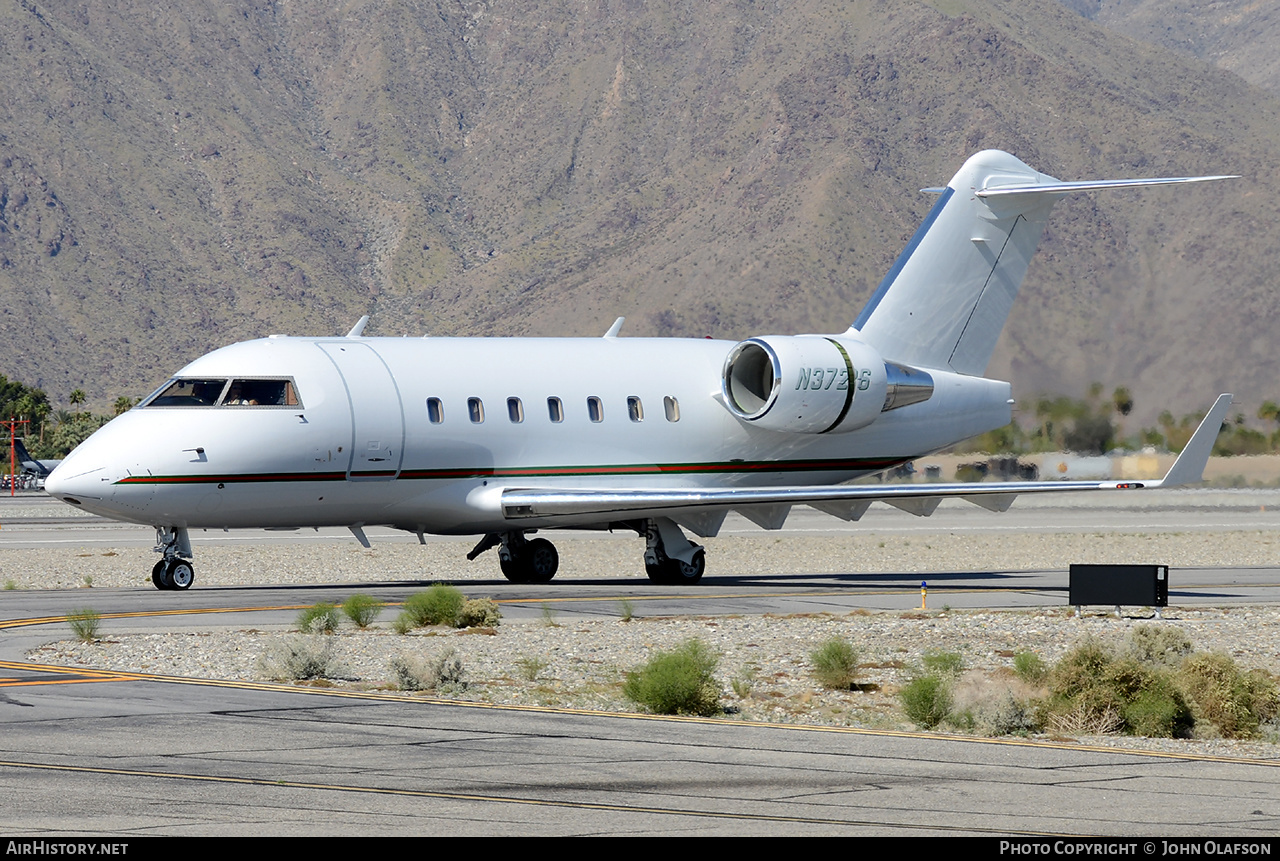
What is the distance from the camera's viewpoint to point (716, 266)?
172875mm

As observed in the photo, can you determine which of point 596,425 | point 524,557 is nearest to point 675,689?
point 596,425

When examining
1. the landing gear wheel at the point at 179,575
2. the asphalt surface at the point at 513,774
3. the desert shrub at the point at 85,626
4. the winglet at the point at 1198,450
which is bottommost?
the asphalt surface at the point at 513,774

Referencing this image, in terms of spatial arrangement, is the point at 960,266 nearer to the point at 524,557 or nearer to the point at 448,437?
the point at 524,557

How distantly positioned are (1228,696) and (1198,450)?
39.2 feet

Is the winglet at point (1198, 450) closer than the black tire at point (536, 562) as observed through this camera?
Yes

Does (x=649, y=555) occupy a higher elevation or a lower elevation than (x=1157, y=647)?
higher

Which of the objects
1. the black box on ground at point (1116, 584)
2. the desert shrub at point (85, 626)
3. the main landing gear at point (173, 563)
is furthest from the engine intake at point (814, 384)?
the desert shrub at point (85, 626)

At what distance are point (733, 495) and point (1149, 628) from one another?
9545mm

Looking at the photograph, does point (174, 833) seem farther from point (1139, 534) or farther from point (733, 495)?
point (1139, 534)

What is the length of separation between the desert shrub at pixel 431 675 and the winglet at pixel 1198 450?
14.3 metres

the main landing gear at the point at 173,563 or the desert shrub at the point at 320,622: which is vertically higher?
the main landing gear at the point at 173,563

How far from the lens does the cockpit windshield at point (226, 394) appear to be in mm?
27578

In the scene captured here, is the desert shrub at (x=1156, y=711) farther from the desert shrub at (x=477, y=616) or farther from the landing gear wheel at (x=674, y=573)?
the landing gear wheel at (x=674, y=573)

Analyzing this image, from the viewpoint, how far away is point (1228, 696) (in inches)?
652
